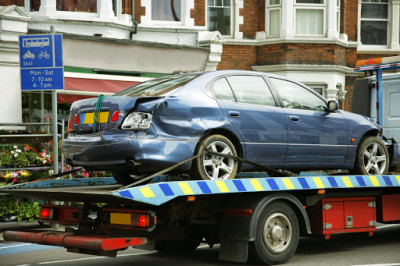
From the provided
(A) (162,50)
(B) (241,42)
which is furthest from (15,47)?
(B) (241,42)

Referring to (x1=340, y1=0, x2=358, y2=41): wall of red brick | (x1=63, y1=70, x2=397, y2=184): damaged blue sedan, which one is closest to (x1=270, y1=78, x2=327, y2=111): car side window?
(x1=63, y1=70, x2=397, y2=184): damaged blue sedan

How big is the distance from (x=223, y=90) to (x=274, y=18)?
11893 mm

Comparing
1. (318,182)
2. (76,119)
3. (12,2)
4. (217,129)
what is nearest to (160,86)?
(217,129)

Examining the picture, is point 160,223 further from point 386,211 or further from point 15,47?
point 15,47

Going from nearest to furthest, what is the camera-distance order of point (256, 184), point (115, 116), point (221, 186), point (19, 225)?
point (221, 186) → point (115, 116) → point (256, 184) → point (19, 225)

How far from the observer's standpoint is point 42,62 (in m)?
10.9

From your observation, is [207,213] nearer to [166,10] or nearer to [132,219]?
[132,219]

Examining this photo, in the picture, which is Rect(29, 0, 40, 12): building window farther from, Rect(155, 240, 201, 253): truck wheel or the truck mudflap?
the truck mudflap

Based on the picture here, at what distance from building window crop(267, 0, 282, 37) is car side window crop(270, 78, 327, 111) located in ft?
34.9

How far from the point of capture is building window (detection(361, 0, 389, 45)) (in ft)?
70.3

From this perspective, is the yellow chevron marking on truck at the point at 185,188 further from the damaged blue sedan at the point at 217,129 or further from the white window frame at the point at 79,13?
the white window frame at the point at 79,13

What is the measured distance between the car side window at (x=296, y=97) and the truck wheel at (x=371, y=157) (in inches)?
32.1

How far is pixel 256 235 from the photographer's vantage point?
7.55m

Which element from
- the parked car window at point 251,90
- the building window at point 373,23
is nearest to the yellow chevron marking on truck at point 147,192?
the parked car window at point 251,90
